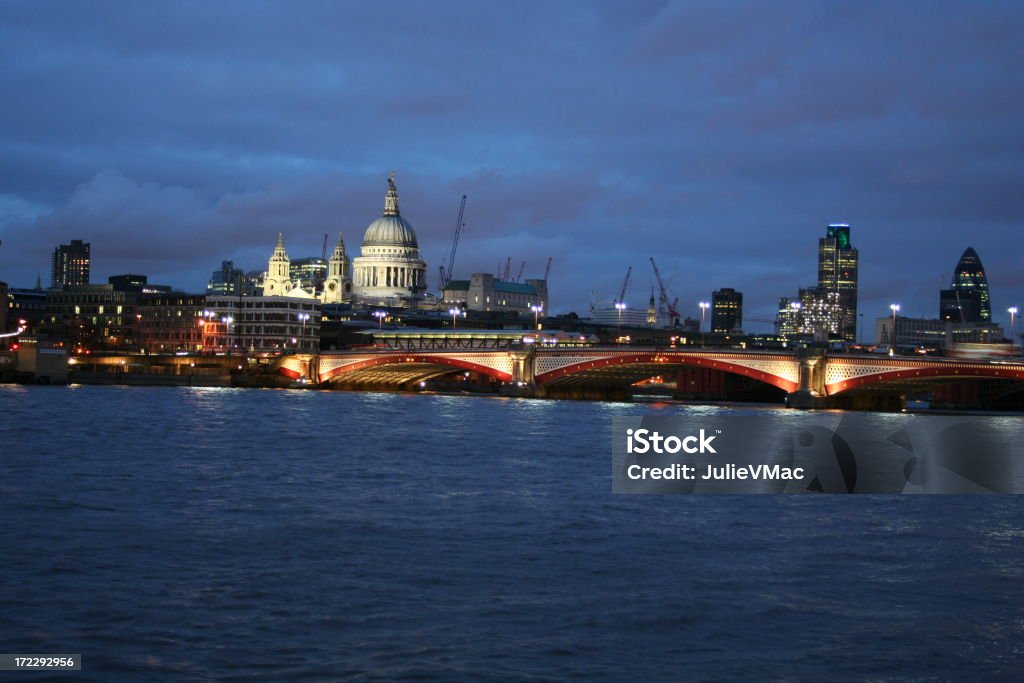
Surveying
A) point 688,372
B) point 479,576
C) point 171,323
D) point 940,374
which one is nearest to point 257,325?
point 171,323

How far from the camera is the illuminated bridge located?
285 feet

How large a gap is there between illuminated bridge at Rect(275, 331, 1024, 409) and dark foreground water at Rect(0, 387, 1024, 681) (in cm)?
4868

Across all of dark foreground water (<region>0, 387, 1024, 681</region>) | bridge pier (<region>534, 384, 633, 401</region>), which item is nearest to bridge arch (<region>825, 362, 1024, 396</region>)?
bridge pier (<region>534, 384, 633, 401</region>)

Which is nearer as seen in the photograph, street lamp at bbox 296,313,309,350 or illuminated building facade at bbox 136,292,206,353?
street lamp at bbox 296,313,309,350

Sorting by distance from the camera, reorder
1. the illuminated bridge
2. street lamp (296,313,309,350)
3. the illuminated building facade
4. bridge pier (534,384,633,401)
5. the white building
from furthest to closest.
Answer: the illuminated building facade
the white building
street lamp (296,313,309,350)
bridge pier (534,384,633,401)
the illuminated bridge

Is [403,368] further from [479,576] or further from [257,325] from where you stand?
[479,576]

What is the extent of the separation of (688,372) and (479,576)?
102m

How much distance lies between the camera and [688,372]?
409 ft

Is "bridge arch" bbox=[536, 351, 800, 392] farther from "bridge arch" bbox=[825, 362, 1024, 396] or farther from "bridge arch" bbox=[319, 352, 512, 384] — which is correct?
"bridge arch" bbox=[319, 352, 512, 384]

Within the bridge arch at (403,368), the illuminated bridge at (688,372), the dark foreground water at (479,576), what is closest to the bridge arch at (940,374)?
the illuminated bridge at (688,372)

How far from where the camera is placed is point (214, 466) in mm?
42188

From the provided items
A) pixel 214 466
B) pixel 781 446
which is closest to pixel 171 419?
pixel 214 466

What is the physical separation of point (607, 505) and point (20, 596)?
52.3 feet

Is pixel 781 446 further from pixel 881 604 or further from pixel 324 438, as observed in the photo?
pixel 881 604
